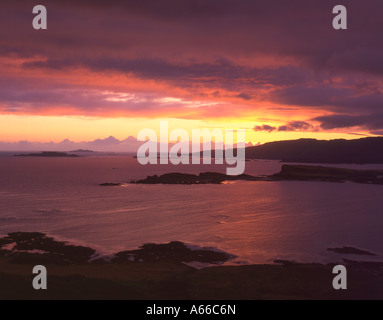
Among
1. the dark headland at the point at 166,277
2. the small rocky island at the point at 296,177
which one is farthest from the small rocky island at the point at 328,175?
the dark headland at the point at 166,277

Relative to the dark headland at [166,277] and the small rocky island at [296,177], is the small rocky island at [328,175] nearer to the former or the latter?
the small rocky island at [296,177]

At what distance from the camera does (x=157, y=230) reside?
1459 inches

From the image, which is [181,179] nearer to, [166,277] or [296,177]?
[296,177]

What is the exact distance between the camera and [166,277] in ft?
69.8

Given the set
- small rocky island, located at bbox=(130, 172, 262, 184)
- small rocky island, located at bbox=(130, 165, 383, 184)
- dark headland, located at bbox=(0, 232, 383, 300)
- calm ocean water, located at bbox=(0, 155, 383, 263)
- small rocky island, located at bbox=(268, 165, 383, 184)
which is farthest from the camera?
small rocky island, located at bbox=(268, 165, 383, 184)

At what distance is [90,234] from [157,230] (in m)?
6.79

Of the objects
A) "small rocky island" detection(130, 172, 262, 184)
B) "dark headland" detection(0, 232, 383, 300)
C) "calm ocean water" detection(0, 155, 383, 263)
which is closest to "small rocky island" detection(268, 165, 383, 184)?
"small rocky island" detection(130, 172, 262, 184)

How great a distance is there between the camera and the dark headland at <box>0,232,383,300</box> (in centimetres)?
1844

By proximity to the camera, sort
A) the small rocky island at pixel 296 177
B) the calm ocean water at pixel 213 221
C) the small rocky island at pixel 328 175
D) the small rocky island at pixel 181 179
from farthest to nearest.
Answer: the small rocky island at pixel 328 175 < the small rocky island at pixel 296 177 < the small rocky island at pixel 181 179 < the calm ocean water at pixel 213 221

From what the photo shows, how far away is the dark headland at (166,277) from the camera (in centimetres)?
1844

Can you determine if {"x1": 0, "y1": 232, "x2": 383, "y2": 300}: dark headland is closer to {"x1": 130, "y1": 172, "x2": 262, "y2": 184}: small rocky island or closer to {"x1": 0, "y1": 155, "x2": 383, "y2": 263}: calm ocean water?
{"x1": 0, "y1": 155, "x2": 383, "y2": 263}: calm ocean water

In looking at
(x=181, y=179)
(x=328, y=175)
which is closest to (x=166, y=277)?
(x=181, y=179)
